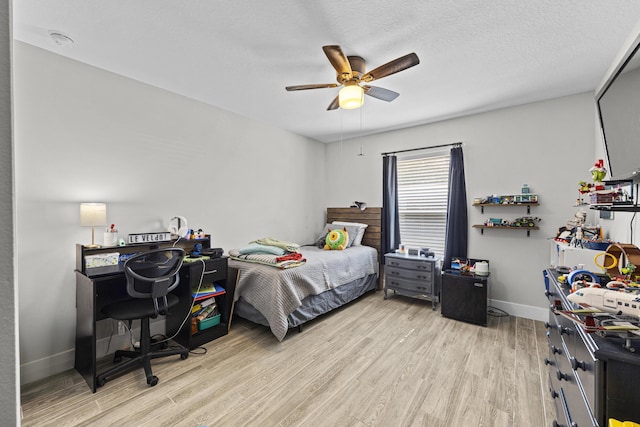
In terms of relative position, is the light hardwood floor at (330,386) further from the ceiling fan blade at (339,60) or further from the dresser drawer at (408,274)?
the ceiling fan blade at (339,60)

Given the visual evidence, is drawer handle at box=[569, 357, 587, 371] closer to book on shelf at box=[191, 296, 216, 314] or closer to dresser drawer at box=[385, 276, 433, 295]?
dresser drawer at box=[385, 276, 433, 295]

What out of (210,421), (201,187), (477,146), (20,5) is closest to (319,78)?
(201,187)

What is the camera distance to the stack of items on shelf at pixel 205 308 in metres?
2.67

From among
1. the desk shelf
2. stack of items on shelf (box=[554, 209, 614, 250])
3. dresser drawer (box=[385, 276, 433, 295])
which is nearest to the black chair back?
the desk shelf

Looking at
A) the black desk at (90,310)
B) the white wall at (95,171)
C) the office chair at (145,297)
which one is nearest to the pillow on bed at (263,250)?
the white wall at (95,171)

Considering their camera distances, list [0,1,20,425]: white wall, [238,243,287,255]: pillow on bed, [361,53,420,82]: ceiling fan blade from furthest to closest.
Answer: [238,243,287,255]: pillow on bed
[361,53,420,82]: ceiling fan blade
[0,1,20,425]: white wall

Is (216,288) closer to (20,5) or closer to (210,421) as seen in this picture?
(210,421)

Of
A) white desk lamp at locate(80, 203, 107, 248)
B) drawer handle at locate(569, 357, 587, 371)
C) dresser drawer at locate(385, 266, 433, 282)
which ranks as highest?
white desk lamp at locate(80, 203, 107, 248)

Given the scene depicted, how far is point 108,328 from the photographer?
248 centimetres

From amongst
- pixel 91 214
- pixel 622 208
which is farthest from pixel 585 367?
pixel 91 214

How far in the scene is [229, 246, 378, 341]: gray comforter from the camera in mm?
2689

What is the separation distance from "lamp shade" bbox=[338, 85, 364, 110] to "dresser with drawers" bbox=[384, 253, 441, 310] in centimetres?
231

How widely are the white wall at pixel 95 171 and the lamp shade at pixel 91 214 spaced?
0.25m

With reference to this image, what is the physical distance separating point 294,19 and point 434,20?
0.95 meters
